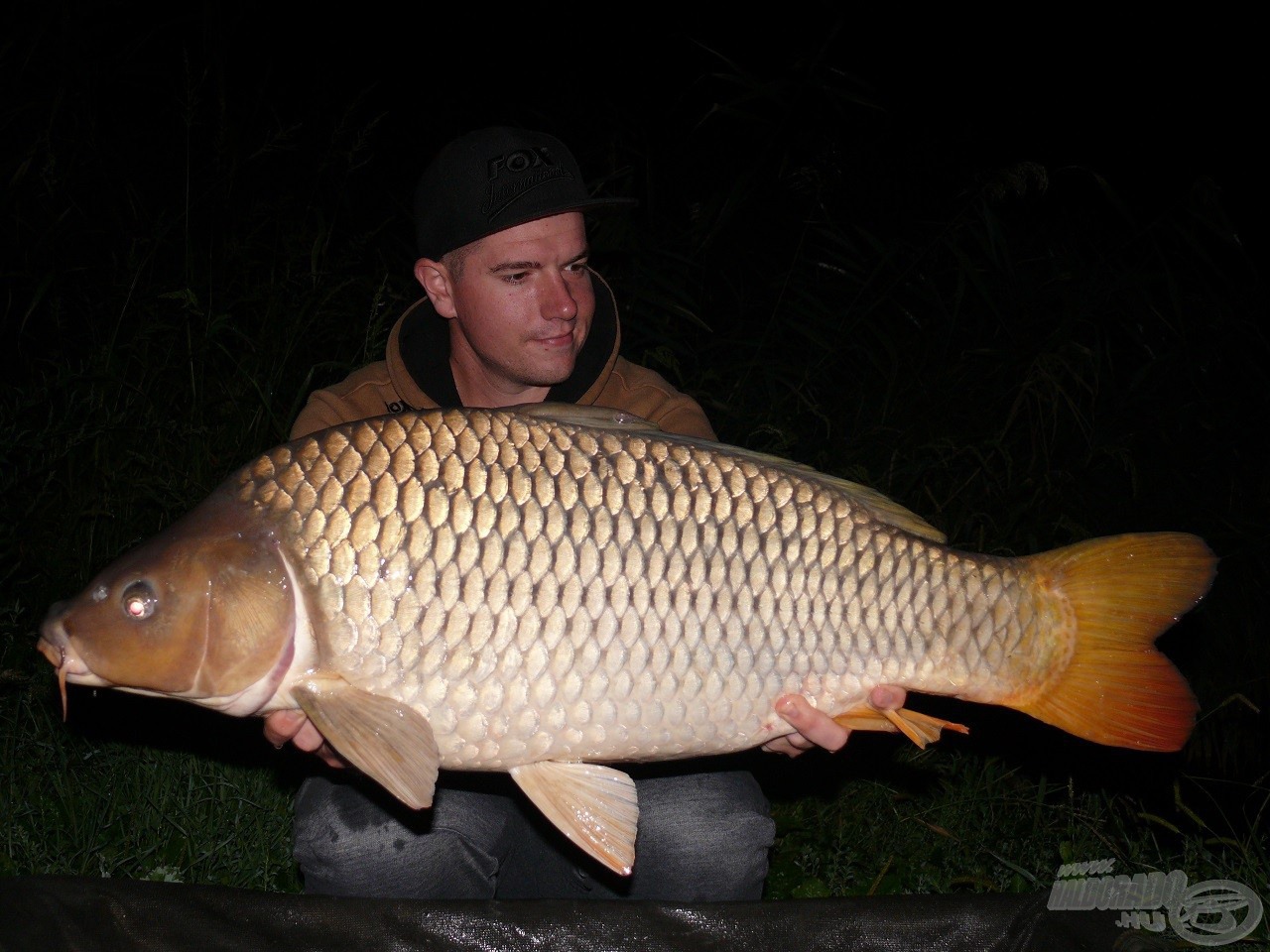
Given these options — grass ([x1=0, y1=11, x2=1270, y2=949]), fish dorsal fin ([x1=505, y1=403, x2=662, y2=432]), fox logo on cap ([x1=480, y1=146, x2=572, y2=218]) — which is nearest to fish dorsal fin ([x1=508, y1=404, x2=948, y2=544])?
fish dorsal fin ([x1=505, y1=403, x2=662, y2=432])

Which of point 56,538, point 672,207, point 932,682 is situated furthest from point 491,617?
point 672,207

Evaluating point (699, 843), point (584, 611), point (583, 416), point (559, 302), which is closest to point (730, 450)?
point (583, 416)

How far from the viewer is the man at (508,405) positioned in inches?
70.5

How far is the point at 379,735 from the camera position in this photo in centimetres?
143

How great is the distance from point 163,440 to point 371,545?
1577mm

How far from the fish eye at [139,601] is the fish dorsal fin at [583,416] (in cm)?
51

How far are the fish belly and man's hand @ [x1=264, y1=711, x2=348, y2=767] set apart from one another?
0.15 m

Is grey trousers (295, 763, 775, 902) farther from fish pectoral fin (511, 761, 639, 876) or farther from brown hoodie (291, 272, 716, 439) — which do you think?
brown hoodie (291, 272, 716, 439)

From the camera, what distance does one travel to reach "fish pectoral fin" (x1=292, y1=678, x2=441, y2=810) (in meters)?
1.42

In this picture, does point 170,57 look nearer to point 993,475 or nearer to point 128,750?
point 128,750

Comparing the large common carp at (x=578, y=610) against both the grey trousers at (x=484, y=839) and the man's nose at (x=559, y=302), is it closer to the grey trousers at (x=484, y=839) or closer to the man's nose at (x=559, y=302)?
the grey trousers at (x=484, y=839)

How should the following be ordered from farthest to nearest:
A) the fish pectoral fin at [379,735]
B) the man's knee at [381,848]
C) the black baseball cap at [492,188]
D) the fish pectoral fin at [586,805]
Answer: the black baseball cap at [492,188], the man's knee at [381,848], the fish pectoral fin at [586,805], the fish pectoral fin at [379,735]

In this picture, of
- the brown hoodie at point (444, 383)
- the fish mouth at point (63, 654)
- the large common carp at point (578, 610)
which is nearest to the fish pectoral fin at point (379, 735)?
the large common carp at point (578, 610)

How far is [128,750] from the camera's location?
229 cm
